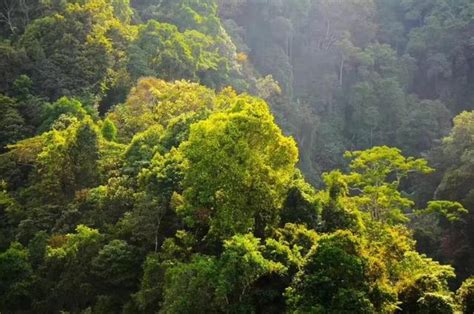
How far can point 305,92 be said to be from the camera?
2080 inches

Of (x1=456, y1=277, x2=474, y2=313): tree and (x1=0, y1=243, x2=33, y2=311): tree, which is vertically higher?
(x1=456, y1=277, x2=474, y2=313): tree

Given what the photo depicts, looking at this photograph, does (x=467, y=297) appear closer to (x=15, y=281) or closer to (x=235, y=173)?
(x=235, y=173)

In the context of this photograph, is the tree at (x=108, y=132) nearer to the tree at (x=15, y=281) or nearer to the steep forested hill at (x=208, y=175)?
the steep forested hill at (x=208, y=175)

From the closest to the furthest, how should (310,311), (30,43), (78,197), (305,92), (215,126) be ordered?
(310,311)
(215,126)
(78,197)
(30,43)
(305,92)

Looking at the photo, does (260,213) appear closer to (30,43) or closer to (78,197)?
(78,197)

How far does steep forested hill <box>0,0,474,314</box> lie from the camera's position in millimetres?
14359

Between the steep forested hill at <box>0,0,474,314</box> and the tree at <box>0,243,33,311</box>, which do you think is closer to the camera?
the steep forested hill at <box>0,0,474,314</box>

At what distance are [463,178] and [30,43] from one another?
25.7 meters

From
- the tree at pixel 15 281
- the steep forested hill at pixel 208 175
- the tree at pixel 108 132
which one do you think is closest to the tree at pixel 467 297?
the steep forested hill at pixel 208 175

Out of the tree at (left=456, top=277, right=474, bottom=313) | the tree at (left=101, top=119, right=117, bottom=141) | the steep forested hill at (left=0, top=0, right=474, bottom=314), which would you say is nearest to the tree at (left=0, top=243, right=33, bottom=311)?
the steep forested hill at (left=0, top=0, right=474, bottom=314)

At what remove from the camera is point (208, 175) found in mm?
16734

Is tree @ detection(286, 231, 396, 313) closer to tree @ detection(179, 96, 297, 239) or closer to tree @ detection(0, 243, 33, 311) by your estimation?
tree @ detection(179, 96, 297, 239)

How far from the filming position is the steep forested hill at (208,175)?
47.1 feet

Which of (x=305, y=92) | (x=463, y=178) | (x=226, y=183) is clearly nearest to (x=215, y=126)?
(x=226, y=183)
